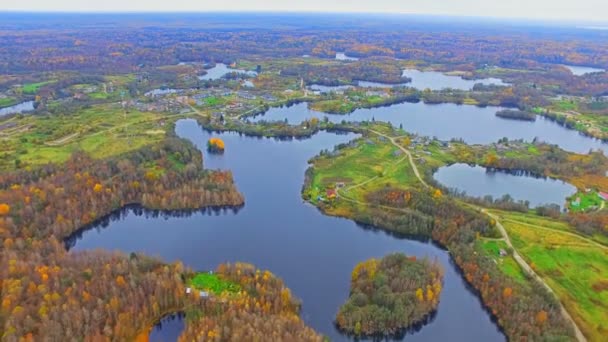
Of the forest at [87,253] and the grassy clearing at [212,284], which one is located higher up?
the forest at [87,253]

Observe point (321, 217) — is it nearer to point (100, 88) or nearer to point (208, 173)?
point (208, 173)

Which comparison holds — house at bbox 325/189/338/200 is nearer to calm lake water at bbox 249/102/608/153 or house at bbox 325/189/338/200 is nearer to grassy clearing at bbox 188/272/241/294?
grassy clearing at bbox 188/272/241/294

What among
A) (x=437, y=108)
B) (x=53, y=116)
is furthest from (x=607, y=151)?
(x=53, y=116)

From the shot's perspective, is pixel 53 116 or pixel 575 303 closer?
pixel 575 303

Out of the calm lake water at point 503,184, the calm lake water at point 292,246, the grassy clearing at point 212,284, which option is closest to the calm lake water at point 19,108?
the calm lake water at point 292,246

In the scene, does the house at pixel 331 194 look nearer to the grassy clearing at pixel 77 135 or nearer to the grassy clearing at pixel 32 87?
the grassy clearing at pixel 77 135

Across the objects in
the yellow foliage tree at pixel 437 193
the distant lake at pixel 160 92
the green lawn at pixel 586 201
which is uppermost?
the distant lake at pixel 160 92

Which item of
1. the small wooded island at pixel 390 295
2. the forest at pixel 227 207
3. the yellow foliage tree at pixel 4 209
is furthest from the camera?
the yellow foliage tree at pixel 4 209
